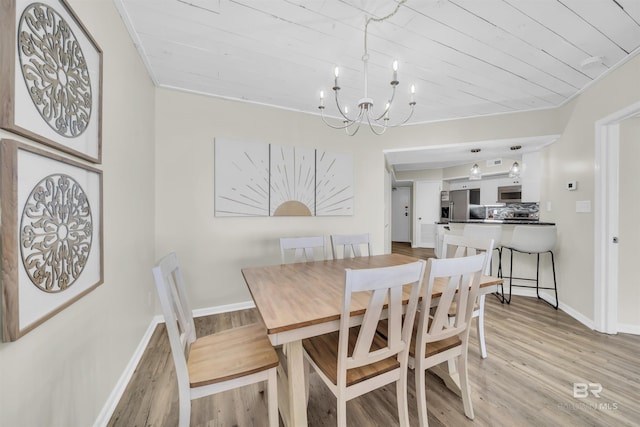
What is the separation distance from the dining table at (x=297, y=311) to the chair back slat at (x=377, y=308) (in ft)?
0.25

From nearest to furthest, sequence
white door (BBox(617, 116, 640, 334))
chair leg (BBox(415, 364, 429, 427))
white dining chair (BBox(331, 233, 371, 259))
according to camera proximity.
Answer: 1. chair leg (BBox(415, 364, 429, 427))
2. white door (BBox(617, 116, 640, 334))
3. white dining chair (BBox(331, 233, 371, 259))

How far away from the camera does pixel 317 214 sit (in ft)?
10.5

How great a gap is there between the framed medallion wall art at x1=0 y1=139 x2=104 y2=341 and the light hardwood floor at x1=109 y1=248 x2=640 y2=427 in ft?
3.03

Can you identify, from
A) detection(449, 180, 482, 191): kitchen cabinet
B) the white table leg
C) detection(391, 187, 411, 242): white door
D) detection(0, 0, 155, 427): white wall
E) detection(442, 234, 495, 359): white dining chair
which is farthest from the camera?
detection(391, 187, 411, 242): white door

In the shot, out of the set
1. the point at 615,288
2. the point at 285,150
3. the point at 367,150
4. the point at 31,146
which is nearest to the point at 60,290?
the point at 31,146

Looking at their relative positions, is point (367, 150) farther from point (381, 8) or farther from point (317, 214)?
point (381, 8)

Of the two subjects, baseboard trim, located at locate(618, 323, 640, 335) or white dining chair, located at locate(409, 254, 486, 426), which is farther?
baseboard trim, located at locate(618, 323, 640, 335)

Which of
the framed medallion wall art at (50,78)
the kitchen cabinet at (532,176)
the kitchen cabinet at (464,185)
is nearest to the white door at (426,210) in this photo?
the kitchen cabinet at (464,185)

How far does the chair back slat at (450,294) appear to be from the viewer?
3.87 ft

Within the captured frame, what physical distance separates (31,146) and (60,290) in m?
0.54

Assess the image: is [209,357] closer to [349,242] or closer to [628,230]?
[349,242]

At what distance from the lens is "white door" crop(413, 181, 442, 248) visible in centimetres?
682

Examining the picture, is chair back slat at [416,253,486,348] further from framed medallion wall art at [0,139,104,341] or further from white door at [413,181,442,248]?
white door at [413,181,442,248]

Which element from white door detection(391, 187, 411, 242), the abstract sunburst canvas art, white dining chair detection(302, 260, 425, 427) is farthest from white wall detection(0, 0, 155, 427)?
white door detection(391, 187, 411, 242)
